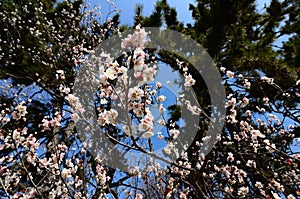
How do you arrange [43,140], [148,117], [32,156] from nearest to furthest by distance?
[148,117], [32,156], [43,140]

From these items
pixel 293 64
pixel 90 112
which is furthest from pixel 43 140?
pixel 293 64

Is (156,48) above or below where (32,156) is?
above

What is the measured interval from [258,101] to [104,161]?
2.59 meters

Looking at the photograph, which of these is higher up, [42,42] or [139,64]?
[42,42]

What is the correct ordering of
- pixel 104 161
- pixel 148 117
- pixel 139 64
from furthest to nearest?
pixel 104 161
pixel 148 117
pixel 139 64

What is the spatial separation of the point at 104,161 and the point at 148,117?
1687 mm

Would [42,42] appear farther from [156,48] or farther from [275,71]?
[275,71]

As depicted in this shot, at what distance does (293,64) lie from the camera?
12.8 ft

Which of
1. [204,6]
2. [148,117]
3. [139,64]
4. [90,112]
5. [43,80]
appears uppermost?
[204,6]

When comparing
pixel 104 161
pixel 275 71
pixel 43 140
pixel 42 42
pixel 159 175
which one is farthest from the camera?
pixel 42 42

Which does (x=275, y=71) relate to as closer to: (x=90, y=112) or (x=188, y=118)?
(x=188, y=118)

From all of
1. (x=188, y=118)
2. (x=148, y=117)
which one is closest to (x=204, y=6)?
(x=188, y=118)

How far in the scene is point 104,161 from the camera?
296 centimetres

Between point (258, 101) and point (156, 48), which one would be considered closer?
point (258, 101)
